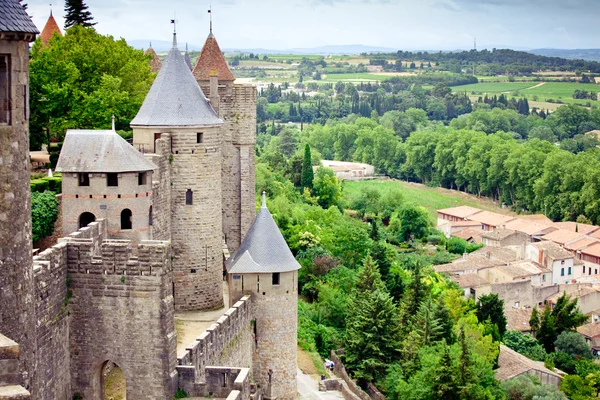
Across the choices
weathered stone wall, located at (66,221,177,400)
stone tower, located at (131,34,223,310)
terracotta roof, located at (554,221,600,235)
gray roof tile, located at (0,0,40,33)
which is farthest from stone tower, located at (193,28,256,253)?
terracotta roof, located at (554,221,600,235)

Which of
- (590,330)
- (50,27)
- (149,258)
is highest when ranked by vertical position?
(50,27)

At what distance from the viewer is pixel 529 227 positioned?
117438 millimetres

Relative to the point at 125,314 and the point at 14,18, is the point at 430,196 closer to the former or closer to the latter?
the point at 125,314

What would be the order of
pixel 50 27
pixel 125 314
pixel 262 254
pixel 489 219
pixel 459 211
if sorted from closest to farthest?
pixel 125 314 → pixel 262 254 → pixel 50 27 → pixel 489 219 → pixel 459 211

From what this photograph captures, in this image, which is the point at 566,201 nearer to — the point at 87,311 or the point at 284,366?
the point at 284,366

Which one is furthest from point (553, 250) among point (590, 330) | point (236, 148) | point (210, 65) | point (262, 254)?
point (262, 254)

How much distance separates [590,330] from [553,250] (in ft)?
86.5

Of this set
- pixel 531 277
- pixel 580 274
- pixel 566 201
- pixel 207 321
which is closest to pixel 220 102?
pixel 207 321

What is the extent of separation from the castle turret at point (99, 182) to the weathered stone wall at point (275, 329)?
5.59 m

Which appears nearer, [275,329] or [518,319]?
[275,329]

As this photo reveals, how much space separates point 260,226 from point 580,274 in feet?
264

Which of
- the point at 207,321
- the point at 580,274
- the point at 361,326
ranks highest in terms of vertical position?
the point at 207,321

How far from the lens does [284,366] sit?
32.6 metres

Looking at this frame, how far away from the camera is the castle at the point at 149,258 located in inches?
612
